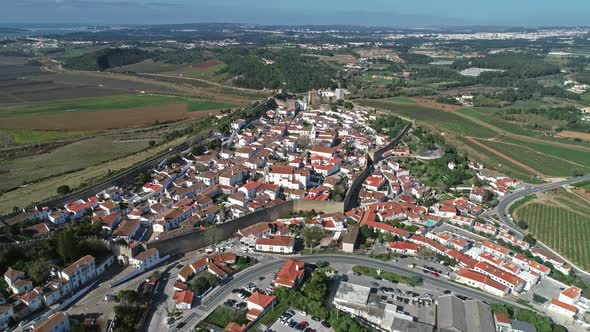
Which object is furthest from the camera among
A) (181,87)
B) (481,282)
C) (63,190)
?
(181,87)

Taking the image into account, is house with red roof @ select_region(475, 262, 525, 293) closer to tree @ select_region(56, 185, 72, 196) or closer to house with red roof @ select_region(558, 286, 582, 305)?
house with red roof @ select_region(558, 286, 582, 305)

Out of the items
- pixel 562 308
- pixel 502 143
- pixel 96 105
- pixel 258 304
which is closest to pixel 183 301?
pixel 258 304

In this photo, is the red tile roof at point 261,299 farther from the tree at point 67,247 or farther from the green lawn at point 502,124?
the green lawn at point 502,124

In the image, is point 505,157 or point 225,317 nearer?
point 225,317

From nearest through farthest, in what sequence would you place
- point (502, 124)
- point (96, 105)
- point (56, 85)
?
point (502, 124) < point (96, 105) < point (56, 85)

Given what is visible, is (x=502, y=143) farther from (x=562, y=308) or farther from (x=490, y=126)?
(x=562, y=308)

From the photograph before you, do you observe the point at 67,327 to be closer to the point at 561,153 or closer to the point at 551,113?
the point at 561,153

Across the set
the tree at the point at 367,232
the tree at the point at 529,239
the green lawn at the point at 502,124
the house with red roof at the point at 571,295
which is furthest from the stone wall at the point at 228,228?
the green lawn at the point at 502,124
